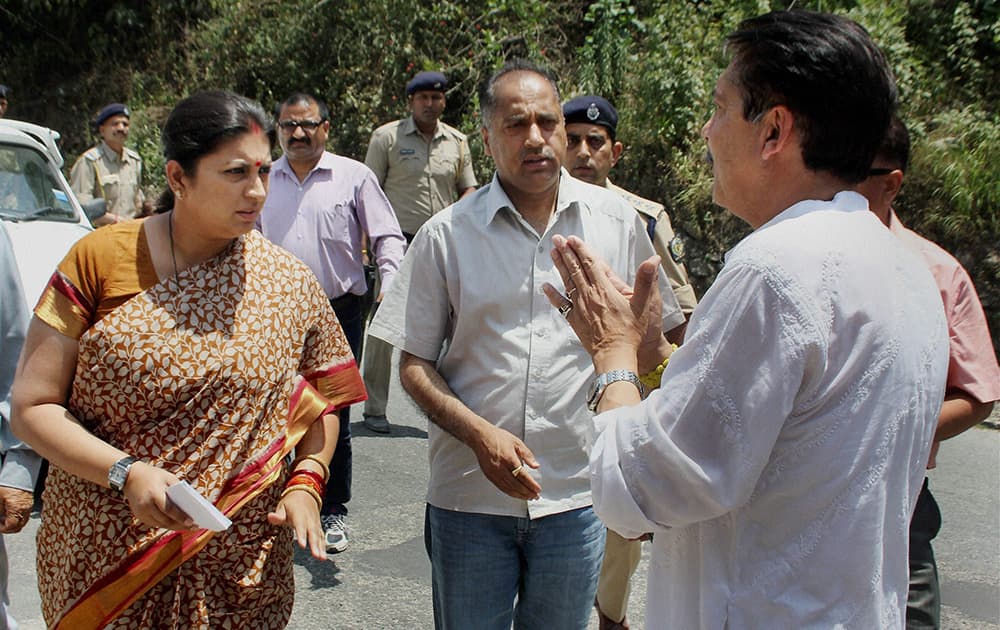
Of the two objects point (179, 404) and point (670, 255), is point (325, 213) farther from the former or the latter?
point (179, 404)

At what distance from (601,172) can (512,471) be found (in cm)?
258

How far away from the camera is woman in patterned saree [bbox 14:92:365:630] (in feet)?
7.61

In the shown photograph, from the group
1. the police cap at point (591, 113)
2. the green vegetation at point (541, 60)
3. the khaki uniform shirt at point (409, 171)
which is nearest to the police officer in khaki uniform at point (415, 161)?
the khaki uniform shirt at point (409, 171)

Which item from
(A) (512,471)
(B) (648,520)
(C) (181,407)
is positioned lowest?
(A) (512,471)

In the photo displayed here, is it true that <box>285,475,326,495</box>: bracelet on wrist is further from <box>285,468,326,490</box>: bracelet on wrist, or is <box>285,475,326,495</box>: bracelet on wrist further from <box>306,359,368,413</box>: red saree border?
<box>306,359,368,413</box>: red saree border

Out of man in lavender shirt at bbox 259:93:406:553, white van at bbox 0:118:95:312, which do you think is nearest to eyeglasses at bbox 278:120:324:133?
man in lavender shirt at bbox 259:93:406:553

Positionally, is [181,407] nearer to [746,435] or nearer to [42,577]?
[42,577]

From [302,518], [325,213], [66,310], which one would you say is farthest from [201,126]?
[325,213]

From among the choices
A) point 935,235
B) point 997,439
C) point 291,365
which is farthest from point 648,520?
point 935,235

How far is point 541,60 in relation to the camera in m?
12.0

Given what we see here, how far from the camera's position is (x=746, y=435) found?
62.3 inches

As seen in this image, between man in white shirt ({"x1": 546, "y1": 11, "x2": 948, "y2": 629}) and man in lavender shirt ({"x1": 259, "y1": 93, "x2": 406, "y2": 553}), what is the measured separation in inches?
146

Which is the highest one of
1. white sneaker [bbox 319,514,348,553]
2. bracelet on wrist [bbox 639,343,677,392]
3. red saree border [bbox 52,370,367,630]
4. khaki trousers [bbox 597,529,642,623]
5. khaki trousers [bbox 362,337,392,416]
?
bracelet on wrist [bbox 639,343,677,392]

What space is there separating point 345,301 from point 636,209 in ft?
6.45
